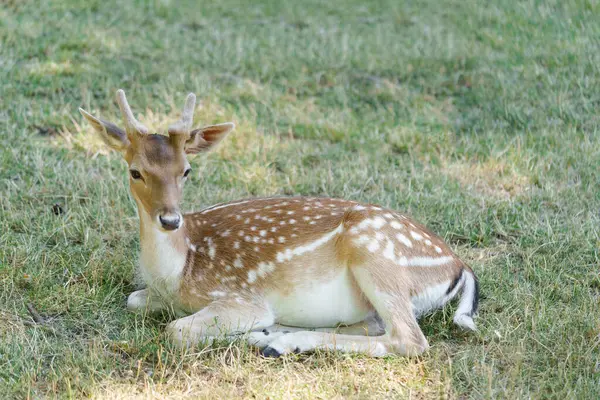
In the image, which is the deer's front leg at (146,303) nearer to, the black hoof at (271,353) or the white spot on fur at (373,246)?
the black hoof at (271,353)

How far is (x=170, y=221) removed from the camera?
13.9 ft

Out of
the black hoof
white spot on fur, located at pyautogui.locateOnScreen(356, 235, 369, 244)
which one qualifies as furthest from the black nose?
white spot on fur, located at pyautogui.locateOnScreen(356, 235, 369, 244)

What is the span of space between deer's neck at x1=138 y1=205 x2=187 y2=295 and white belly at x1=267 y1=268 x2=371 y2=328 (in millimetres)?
503

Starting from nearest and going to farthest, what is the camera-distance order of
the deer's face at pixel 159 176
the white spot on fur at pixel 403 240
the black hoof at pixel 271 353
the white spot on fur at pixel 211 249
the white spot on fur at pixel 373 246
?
the black hoof at pixel 271 353 < the deer's face at pixel 159 176 < the white spot on fur at pixel 373 246 < the white spot on fur at pixel 403 240 < the white spot on fur at pixel 211 249

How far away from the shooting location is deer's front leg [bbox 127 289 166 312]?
181 inches

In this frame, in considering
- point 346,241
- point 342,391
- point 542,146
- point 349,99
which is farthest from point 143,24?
point 342,391

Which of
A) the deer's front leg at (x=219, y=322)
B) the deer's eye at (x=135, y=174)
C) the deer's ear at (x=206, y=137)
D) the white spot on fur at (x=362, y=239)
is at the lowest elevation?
the deer's front leg at (x=219, y=322)

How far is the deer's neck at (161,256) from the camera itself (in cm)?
451

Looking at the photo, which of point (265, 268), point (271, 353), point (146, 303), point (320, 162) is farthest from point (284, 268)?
point (320, 162)

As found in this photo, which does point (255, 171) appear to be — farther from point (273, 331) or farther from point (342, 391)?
point (342, 391)

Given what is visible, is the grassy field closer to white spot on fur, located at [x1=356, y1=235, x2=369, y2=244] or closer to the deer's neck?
the deer's neck

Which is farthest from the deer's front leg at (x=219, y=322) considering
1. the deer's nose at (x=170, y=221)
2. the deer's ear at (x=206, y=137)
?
the deer's ear at (x=206, y=137)

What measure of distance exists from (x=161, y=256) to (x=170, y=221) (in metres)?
0.37

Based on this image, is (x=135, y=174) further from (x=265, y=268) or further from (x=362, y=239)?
(x=362, y=239)
